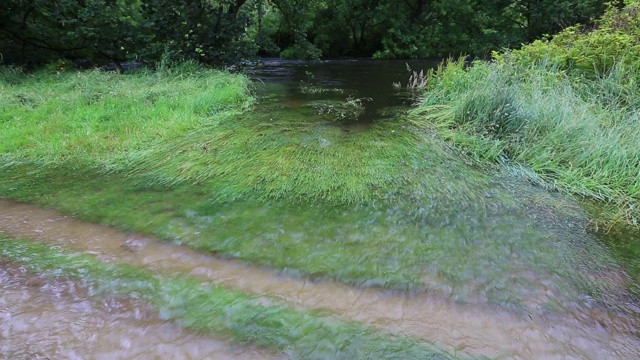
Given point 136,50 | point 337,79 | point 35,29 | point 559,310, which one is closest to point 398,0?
point 337,79

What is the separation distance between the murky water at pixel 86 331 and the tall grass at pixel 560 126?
333 cm

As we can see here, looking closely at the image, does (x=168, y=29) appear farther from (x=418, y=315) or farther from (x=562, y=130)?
(x=418, y=315)

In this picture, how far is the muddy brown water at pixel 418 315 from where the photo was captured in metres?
2.09

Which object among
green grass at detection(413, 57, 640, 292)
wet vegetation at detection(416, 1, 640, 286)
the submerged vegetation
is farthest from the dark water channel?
the submerged vegetation

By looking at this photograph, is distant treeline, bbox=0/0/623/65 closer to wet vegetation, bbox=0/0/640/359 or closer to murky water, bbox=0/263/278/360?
wet vegetation, bbox=0/0/640/359

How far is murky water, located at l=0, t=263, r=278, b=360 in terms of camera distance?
2.03m

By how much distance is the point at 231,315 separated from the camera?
229 centimetres

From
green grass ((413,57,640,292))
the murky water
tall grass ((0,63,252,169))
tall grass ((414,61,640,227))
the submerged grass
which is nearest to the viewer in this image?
the murky water

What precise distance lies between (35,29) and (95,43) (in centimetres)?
138

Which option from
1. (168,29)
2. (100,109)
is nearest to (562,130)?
(100,109)

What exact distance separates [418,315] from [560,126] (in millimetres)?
3411

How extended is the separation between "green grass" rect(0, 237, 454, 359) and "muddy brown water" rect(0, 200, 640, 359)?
8cm

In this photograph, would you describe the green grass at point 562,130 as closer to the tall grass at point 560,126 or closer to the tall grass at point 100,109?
the tall grass at point 560,126

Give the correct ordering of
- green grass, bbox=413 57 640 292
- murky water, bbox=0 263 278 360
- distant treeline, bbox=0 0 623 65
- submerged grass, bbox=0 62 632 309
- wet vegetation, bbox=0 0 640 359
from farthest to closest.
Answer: distant treeline, bbox=0 0 623 65 < green grass, bbox=413 57 640 292 < submerged grass, bbox=0 62 632 309 < wet vegetation, bbox=0 0 640 359 < murky water, bbox=0 263 278 360
